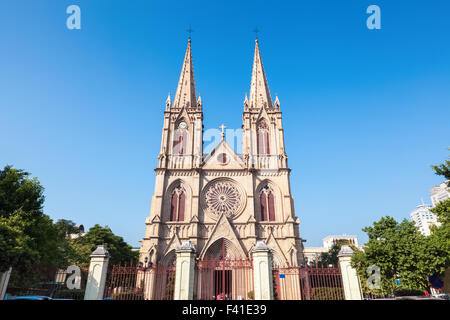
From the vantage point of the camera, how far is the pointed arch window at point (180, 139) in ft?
107

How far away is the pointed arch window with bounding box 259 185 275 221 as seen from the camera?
97.5 feet

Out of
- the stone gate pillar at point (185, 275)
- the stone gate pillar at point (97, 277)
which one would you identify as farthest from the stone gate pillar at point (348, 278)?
the stone gate pillar at point (97, 277)

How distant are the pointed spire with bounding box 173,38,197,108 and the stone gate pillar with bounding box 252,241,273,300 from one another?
92.2 ft

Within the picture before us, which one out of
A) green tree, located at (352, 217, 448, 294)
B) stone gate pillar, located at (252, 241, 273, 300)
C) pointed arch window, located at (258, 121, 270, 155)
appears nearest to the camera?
stone gate pillar, located at (252, 241, 273, 300)

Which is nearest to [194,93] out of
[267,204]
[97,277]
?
[267,204]

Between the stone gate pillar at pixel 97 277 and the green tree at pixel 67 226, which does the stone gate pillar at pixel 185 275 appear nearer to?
the stone gate pillar at pixel 97 277

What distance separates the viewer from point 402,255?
1623cm

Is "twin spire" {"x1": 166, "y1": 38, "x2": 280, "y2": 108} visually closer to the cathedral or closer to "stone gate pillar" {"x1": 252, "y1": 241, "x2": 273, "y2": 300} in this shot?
the cathedral

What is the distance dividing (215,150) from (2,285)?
23.1m

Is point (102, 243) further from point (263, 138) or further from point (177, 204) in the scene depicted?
point (263, 138)

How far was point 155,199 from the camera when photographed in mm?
28969

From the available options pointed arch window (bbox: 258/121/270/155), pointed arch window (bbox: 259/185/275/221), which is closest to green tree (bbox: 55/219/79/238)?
pointed arch window (bbox: 259/185/275/221)

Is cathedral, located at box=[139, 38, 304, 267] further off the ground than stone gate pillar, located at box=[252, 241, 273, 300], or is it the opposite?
cathedral, located at box=[139, 38, 304, 267]
